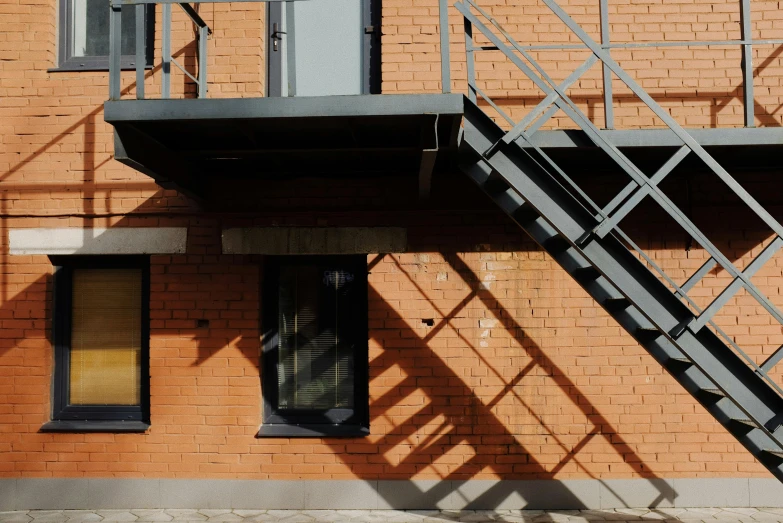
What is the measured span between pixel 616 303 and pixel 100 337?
4.64 metres

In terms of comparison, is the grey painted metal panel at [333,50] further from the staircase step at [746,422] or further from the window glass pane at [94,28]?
the staircase step at [746,422]

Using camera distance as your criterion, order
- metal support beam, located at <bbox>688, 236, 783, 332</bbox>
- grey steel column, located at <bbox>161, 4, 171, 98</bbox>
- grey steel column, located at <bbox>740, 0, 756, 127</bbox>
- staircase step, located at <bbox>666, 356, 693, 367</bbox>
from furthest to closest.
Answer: grey steel column, located at <bbox>161, 4, 171, 98</bbox>, grey steel column, located at <bbox>740, 0, 756, 127</bbox>, staircase step, located at <bbox>666, 356, 693, 367</bbox>, metal support beam, located at <bbox>688, 236, 783, 332</bbox>

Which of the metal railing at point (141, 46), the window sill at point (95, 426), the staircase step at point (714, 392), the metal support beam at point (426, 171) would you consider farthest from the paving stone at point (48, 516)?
the staircase step at point (714, 392)

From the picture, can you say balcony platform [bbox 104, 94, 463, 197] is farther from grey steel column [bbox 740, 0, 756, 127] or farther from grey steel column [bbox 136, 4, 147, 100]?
grey steel column [bbox 740, 0, 756, 127]

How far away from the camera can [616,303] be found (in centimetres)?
381

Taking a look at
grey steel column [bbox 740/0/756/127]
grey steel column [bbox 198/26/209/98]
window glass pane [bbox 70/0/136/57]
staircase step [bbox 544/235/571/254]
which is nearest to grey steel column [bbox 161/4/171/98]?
grey steel column [bbox 198/26/209/98]

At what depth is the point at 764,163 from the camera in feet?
15.4

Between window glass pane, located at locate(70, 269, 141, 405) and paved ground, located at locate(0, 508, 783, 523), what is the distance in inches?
39.9

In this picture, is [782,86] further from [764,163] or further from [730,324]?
[730,324]

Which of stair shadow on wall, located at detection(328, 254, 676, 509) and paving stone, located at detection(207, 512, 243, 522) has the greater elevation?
stair shadow on wall, located at detection(328, 254, 676, 509)

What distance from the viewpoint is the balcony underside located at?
11.7 ft

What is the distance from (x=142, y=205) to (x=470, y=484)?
3952mm

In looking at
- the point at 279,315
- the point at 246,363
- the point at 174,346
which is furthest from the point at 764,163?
the point at 174,346

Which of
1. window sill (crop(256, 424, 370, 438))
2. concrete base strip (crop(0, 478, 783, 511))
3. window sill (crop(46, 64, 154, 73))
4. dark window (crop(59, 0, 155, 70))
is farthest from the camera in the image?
dark window (crop(59, 0, 155, 70))
